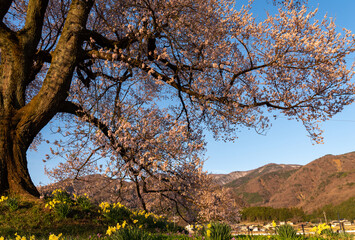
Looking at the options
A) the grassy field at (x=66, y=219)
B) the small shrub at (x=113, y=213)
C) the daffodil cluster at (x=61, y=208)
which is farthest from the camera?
the small shrub at (x=113, y=213)

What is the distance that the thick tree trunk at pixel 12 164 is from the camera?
342 inches

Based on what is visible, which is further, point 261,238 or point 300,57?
point 300,57

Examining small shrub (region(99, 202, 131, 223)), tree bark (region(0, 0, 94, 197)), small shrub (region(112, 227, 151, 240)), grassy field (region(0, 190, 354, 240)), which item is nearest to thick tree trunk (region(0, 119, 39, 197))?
tree bark (region(0, 0, 94, 197))

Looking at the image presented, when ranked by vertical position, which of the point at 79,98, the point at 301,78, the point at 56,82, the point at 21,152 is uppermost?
the point at 301,78

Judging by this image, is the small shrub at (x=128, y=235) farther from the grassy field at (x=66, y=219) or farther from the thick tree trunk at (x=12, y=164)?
the thick tree trunk at (x=12, y=164)

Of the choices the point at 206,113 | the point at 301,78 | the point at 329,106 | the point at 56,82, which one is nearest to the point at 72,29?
the point at 56,82

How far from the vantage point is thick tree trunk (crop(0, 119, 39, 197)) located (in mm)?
8695

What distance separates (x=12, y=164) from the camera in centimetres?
875

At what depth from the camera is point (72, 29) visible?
9.20 metres

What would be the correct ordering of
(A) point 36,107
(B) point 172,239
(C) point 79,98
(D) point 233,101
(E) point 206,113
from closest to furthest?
(B) point 172,239
(C) point 79,98
(A) point 36,107
(D) point 233,101
(E) point 206,113

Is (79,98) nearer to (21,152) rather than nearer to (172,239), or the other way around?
(21,152)

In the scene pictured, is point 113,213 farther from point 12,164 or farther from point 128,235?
point 128,235

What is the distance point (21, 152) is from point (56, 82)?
8.75 feet

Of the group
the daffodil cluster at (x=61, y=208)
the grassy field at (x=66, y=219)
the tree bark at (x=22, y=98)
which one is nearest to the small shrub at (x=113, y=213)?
the grassy field at (x=66, y=219)
